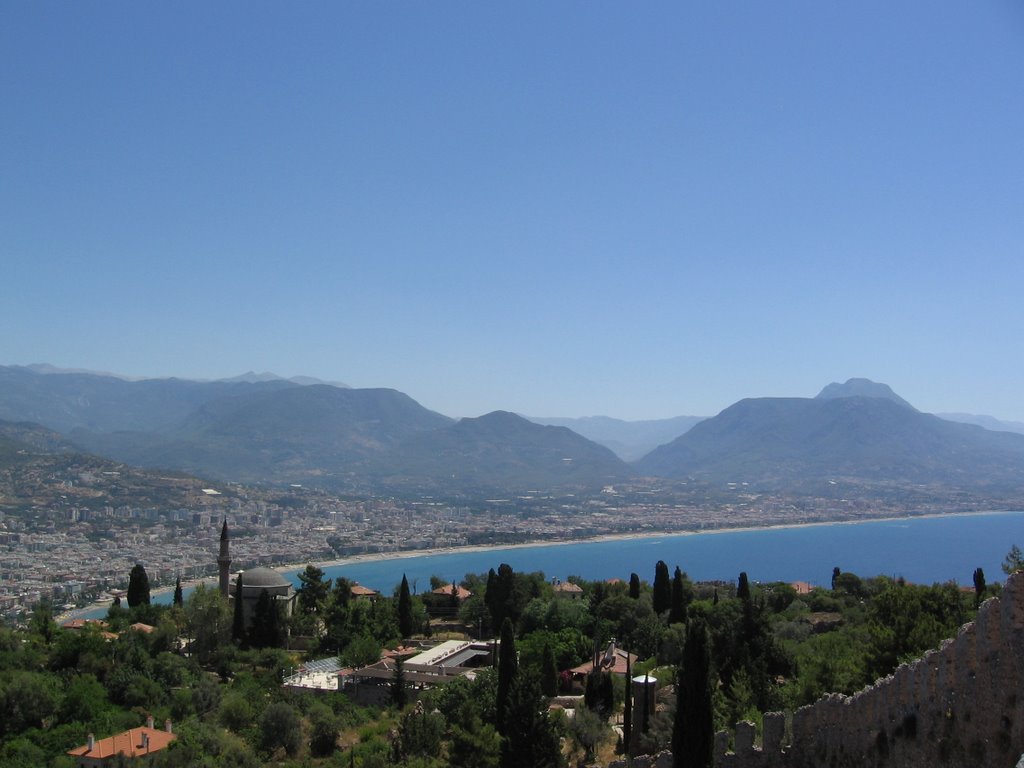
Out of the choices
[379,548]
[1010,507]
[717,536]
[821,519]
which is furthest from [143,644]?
[1010,507]

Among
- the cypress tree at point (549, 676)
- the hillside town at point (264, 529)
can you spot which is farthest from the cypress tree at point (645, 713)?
the hillside town at point (264, 529)

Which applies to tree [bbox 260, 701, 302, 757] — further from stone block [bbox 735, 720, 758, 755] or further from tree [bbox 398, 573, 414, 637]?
tree [bbox 398, 573, 414, 637]

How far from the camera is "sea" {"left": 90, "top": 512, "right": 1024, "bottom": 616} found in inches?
3932

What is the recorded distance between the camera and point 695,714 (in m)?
15.9

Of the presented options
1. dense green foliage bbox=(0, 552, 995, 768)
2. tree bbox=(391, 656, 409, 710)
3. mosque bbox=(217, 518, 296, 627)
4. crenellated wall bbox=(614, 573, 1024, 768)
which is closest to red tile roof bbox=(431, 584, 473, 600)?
dense green foliage bbox=(0, 552, 995, 768)

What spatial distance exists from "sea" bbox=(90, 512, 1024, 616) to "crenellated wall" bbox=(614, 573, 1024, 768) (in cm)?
7026

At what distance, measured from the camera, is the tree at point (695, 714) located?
51.0 feet

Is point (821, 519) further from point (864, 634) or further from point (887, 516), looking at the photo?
point (864, 634)

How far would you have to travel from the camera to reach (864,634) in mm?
26391

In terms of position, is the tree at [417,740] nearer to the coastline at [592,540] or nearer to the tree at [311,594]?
the tree at [311,594]

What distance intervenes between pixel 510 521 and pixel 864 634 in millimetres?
145337

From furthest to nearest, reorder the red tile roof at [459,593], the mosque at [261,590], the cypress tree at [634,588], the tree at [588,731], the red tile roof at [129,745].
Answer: the red tile roof at [459,593] → the cypress tree at [634,588] → the mosque at [261,590] → the tree at [588,731] → the red tile roof at [129,745]

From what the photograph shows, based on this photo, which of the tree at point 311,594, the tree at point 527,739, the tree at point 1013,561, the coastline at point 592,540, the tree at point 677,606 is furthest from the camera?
the coastline at point 592,540

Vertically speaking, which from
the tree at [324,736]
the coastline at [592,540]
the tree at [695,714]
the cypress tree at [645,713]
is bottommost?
the coastline at [592,540]
